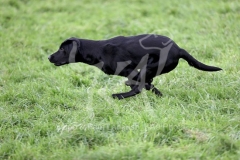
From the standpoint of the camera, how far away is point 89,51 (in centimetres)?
543

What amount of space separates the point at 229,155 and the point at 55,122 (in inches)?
78.1

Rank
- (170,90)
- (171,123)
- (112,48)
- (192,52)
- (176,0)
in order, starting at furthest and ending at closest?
1. (176,0)
2. (192,52)
3. (170,90)
4. (112,48)
5. (171,123)

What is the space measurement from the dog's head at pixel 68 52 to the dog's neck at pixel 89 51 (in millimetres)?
57

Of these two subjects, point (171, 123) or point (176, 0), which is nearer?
point (171, 123)

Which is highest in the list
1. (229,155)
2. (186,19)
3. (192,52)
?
(186,19)

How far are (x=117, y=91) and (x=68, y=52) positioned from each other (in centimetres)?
83

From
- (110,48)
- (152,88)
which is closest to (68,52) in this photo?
(110,48)

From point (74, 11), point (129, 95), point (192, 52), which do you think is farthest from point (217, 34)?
point (74, 11)

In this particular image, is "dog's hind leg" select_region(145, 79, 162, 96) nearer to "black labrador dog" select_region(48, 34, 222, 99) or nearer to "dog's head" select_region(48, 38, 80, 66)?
"black labrador dog" select_region(48, 34, 222, 99)

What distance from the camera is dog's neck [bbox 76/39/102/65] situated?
17.7 feet

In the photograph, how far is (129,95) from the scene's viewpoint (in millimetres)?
5383

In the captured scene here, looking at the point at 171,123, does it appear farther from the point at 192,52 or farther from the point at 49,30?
the point at 49,30

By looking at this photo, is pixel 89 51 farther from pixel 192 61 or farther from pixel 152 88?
pixel 192 61

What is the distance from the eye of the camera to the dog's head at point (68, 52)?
5434mm
